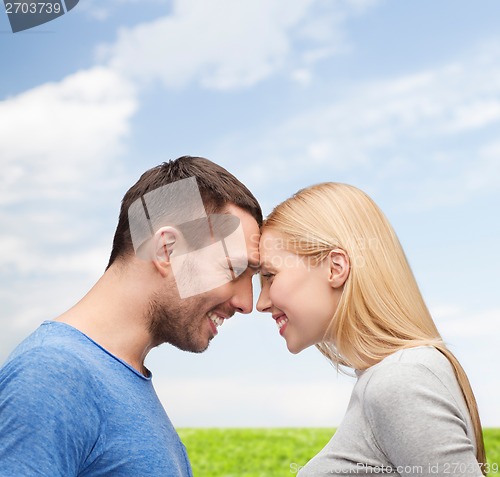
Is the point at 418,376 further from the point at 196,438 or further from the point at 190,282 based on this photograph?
the point at 196,438

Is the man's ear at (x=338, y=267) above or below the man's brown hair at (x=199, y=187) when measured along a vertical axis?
below

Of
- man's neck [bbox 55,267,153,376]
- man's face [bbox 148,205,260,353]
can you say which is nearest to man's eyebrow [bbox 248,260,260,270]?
man's face [bbox 148,205,260,353]

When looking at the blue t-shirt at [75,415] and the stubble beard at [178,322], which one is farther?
the stubble beard at [178,322]

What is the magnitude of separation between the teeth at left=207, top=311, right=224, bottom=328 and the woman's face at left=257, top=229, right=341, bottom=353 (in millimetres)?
255

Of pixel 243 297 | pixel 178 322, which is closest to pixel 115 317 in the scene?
pixel 178 322

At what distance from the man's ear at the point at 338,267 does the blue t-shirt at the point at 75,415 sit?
71cm

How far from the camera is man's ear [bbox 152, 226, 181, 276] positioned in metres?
2.53

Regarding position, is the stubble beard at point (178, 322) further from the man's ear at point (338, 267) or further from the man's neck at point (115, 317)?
the man's ear at point (338, 267)

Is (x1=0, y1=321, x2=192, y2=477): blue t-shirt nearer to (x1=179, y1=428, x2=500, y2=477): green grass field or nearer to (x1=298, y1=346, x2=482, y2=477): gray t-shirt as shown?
(x1=298, y1=346, x2=482, y2=477): gray t-shirt

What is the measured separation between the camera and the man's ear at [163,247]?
8.29 ft

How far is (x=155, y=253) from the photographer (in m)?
2.54

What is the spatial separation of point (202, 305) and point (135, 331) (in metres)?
0.29
